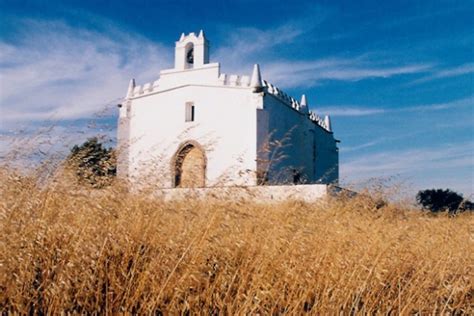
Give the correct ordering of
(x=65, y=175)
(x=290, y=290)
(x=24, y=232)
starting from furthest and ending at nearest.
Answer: (x=65, y=175) → (x=290, y=290) → (x=24, y=232)

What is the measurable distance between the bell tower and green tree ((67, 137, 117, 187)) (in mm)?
16000

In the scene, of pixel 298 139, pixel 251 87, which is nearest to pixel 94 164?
pixel 251 87

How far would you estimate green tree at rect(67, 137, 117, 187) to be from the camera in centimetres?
412

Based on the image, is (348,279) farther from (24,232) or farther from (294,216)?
(24,232)

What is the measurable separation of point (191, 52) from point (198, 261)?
18910 millimetres

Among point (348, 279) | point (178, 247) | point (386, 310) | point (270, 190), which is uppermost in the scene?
point (270, 190)

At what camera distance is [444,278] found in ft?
11.7

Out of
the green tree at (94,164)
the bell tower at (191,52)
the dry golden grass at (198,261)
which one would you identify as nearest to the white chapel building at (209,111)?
the bell tower at (191,52)

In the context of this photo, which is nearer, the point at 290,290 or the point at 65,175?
the point at 290,290

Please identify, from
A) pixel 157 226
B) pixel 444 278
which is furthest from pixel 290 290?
pixel 444 278

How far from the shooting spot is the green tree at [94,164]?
13.5ft

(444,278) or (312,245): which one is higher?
(312,245)

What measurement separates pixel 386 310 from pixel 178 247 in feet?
4.99

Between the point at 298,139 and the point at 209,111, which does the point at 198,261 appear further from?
the point at 298,139
